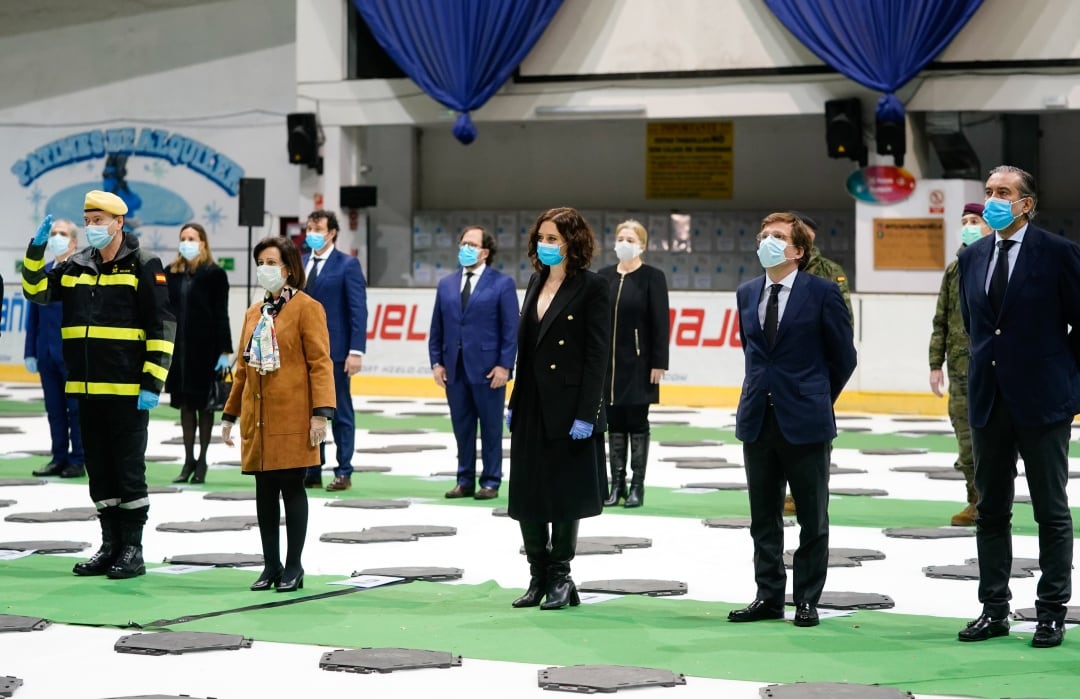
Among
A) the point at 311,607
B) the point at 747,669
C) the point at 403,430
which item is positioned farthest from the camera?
the point at 403,430

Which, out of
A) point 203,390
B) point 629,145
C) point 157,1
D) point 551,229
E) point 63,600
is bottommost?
point 63,600

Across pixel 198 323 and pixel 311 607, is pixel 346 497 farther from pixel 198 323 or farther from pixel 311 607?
pixel 311 607

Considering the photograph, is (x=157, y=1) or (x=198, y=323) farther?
(x=157, y=1)

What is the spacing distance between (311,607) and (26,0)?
67.1 ft

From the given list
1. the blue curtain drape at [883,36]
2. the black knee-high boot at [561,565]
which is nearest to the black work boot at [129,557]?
the black knee-high boot at [561,565]

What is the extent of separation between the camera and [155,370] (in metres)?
7.14

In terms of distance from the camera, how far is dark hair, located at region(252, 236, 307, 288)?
6898mm

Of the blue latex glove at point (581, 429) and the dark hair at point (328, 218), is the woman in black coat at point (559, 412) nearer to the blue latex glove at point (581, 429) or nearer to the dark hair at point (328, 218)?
the blue latex glove at point (581, 429)

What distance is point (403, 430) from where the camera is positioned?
14734 millimetres

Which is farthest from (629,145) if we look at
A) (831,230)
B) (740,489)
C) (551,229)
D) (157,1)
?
(551,229)

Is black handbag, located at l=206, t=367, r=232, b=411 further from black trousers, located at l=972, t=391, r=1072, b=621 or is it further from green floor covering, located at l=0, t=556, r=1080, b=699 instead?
black trousers, located at l=972, t=391, r=1072, b=621

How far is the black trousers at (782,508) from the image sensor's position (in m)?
6.02

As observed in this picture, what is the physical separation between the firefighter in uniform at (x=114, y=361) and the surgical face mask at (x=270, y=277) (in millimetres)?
630

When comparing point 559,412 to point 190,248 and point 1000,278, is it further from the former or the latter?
point 190,248
